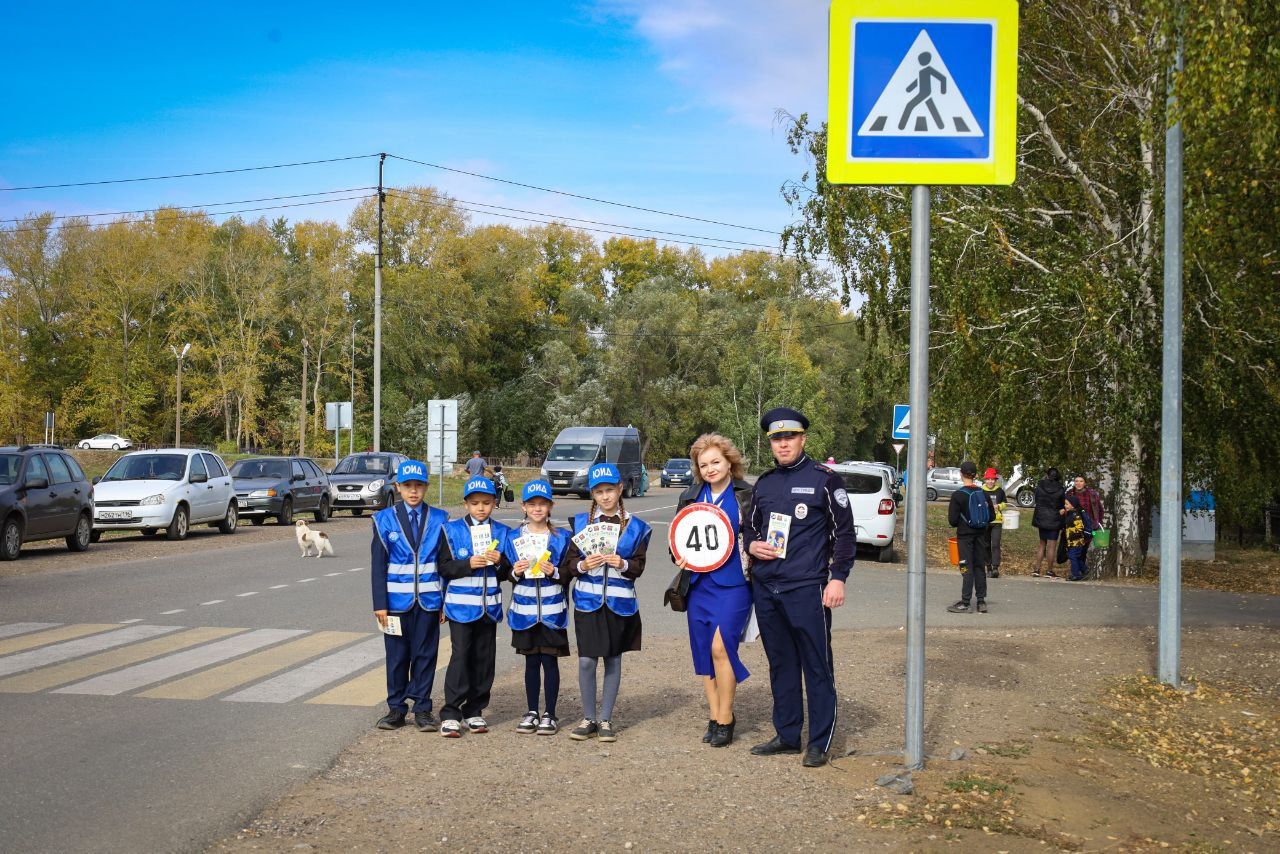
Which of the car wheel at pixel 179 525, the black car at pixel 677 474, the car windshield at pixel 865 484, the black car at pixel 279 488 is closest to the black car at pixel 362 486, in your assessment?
the black car at pixel 279 488

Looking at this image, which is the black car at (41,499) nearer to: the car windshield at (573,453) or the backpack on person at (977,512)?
the backpack on person at (977,512)

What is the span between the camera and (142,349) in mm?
74562

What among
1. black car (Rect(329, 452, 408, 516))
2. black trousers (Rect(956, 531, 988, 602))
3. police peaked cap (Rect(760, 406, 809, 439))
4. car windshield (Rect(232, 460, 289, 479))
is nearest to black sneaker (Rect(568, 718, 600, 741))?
police peaked cap (Rect(760, 406, 809, 439))

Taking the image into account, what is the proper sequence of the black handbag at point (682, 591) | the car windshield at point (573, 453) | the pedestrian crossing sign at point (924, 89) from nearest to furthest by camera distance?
1. the pedestrian crossing sign at point (924, 89)
2. the black handbag at point (682, 591)
3. the car windshield at point (573, 453)

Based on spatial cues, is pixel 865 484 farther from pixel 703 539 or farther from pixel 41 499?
pixel 703 539

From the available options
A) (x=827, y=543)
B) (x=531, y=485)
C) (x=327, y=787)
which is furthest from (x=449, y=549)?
(x=827, y=543)

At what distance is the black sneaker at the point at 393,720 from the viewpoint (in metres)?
7.68

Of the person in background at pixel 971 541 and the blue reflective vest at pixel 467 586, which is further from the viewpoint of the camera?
the person in background at pixel 971 541

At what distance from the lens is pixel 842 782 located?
643cm

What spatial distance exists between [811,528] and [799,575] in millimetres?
266

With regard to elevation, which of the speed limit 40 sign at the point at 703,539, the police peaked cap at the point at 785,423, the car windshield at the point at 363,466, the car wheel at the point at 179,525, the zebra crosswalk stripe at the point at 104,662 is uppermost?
the police peaked cap at the point at 785,423

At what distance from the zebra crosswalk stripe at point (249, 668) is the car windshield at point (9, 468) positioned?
33.9ft

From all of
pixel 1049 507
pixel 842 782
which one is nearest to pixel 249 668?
pixel 842 782

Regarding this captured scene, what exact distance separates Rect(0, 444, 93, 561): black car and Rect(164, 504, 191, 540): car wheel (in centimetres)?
273
